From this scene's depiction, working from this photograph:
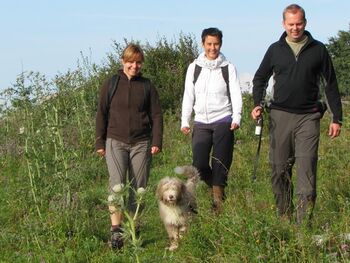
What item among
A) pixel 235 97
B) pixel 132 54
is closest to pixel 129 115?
pixel 132 54

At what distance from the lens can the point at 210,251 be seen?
5.02 meters

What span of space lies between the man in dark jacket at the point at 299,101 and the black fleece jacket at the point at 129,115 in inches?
49.4

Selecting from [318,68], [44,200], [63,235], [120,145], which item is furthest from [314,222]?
[44,200]

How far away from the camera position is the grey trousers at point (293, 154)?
5.70 m

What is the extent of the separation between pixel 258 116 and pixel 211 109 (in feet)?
2.21

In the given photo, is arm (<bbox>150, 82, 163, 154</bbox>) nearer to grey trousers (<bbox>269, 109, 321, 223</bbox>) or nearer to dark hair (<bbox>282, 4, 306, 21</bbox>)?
grey trousers (<bbox>269, 109, 321, 223</bbox>)

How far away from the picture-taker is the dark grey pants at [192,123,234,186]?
254 inches

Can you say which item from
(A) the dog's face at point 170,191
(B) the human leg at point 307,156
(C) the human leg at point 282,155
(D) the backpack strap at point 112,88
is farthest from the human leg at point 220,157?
(D) the backpack strap at point 112,88

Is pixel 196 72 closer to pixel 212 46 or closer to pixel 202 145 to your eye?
pixel 212 46

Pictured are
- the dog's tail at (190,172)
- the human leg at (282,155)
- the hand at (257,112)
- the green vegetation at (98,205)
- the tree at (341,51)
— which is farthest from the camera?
the tree at (341,51)

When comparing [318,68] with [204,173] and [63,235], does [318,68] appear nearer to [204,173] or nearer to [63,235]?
[204,173]

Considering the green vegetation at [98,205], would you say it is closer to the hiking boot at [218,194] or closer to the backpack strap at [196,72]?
the hiking boot at [218,194]

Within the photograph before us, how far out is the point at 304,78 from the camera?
18.6ft

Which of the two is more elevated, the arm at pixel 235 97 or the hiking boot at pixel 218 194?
the arm at pixel 235 97
